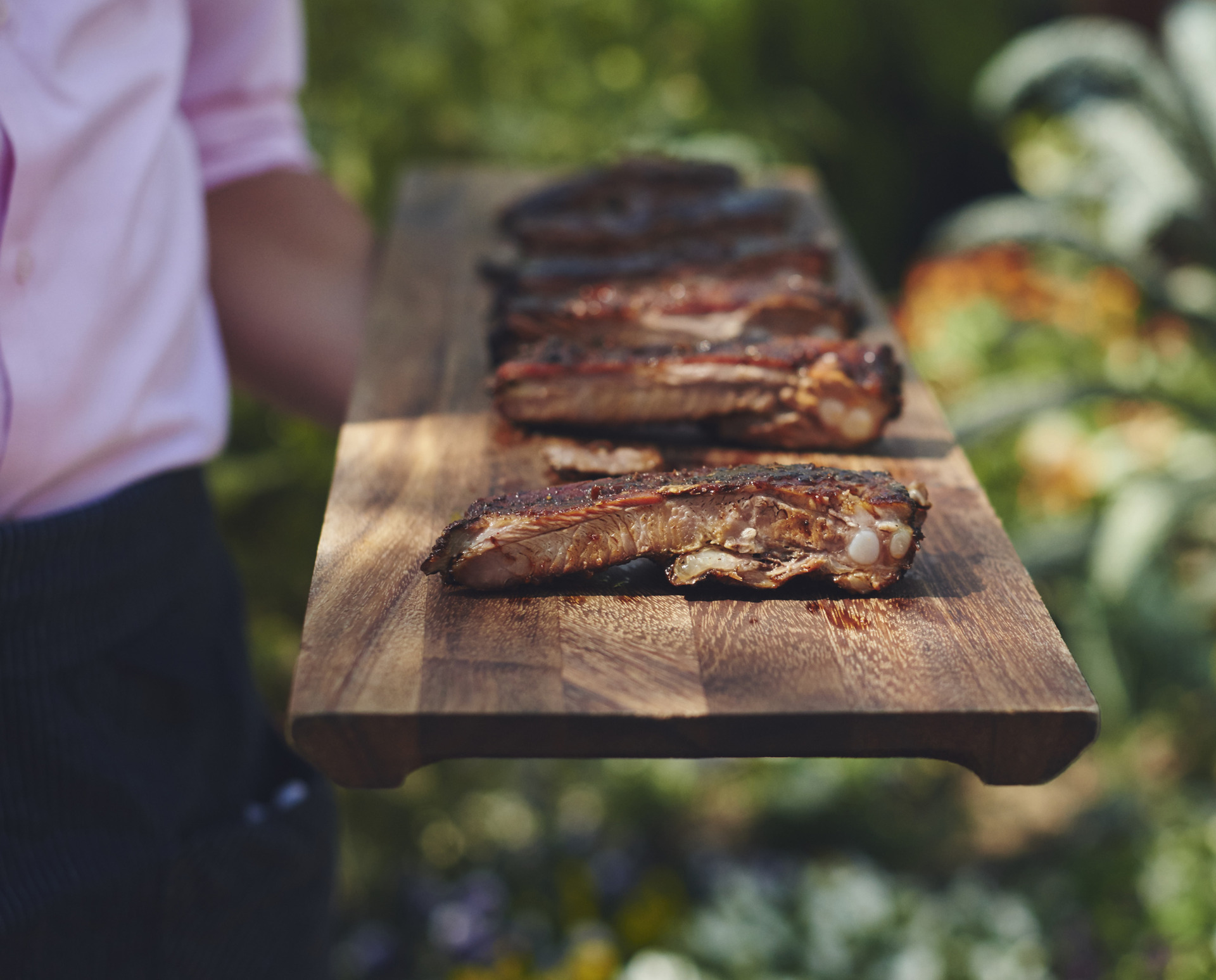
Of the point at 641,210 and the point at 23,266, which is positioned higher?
the point at 23,266

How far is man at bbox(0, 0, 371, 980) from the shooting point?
1.58 m

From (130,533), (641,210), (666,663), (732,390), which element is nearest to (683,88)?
(641,210)

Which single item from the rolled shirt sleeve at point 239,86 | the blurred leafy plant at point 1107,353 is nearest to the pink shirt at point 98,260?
the rolled shirt sleeve at point 239,86

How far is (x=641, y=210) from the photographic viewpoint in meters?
2.64

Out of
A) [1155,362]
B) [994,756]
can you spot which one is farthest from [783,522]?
[1155,362]

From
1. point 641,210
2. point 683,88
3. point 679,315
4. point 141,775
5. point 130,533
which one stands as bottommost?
point 683,88

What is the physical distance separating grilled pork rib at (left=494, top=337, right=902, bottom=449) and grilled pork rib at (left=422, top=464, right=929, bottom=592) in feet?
0.83

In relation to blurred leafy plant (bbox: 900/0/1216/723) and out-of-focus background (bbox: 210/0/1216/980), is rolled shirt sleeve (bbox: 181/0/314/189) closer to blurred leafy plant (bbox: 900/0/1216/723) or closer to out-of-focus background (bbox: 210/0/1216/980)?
out-of-focus background (bbox: 210/0/1216/980)

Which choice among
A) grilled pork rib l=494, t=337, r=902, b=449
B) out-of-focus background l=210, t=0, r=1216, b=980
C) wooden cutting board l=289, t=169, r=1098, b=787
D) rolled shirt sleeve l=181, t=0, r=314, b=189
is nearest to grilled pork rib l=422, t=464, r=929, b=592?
wooden cutting board l=289, t=169, r=1098, b=787

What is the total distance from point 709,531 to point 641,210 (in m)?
1.41

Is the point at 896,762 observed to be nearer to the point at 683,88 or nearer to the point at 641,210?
the point at 641,210

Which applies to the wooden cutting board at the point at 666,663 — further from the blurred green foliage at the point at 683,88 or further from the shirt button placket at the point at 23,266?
the blurred green foliage at the point at 683,88

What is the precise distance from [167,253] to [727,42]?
5087 millimetres

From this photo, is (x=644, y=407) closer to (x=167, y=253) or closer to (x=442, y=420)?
(x=442, y=420)
